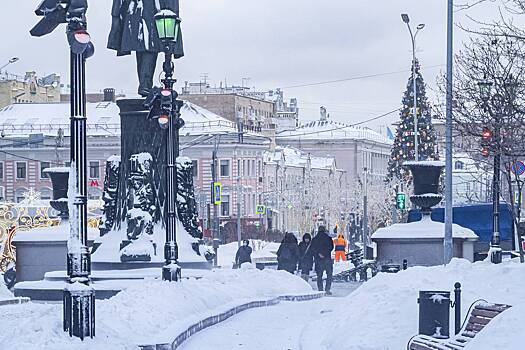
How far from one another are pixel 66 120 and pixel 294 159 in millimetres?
29045

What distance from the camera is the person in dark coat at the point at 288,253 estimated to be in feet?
120

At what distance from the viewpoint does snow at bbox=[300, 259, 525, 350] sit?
51.8 ft

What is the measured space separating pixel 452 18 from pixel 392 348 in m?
16.6

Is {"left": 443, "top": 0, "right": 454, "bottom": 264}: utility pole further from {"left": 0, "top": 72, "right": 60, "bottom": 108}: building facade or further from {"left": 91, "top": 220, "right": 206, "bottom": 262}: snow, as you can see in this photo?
{"left": 0, "top": 72, "right": 60, "bottom": 108}: building facade

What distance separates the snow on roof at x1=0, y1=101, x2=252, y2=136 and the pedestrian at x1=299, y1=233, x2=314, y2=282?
5745 cm

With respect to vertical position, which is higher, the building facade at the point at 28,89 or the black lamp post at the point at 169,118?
the building facade at the point at 28,89

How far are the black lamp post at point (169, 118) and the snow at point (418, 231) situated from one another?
6.76 metres

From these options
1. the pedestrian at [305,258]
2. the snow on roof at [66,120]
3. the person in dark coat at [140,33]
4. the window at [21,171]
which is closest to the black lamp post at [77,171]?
the person in dark coat at [140,33]

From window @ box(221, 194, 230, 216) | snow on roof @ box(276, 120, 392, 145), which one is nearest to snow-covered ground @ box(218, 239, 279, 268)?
window @ box(221, 194, 230, 216)

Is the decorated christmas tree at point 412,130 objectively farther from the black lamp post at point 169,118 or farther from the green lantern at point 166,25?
the green lantern at point 166,25

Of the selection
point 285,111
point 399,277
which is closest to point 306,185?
point 285,111

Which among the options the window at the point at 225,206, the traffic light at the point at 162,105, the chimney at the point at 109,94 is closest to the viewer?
the traffic light at the point at 162,105

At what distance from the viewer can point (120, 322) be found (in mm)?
16828

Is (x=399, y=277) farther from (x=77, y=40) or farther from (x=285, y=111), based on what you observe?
(x=285, y=111)
